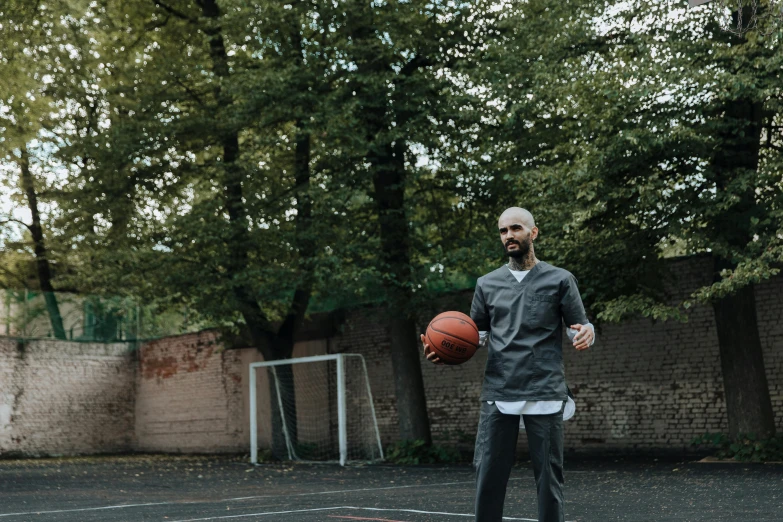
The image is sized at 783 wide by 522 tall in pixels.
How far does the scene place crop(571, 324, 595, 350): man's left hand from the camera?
16.7 feet

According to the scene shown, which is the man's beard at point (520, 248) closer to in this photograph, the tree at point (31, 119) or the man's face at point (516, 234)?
the man's face at point (516, 234)

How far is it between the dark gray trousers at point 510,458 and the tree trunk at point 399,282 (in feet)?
37.3

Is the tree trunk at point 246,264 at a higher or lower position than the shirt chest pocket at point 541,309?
higher

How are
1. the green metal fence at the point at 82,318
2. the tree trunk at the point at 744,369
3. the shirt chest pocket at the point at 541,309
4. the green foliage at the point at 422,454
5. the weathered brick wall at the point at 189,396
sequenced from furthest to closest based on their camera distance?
the green metal fence at the point at 82,318, the weathered brick wall at the point at 189,396, the green foliage at the point at 422,454, the tree trunk at the point at 744,369, the shirt chest pocket at the point at 541,309

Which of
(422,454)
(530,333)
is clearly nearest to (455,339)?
(530,333)

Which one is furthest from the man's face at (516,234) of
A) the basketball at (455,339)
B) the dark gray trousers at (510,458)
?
the dark gray trousers at (510,458)

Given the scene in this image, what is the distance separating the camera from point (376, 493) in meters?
11.7

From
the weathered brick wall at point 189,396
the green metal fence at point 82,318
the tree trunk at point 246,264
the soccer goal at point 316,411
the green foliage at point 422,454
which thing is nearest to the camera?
the green foliage at point 422,454

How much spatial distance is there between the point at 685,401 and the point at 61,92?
47.3 ft

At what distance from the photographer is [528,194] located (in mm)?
14547

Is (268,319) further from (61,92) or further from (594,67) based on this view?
(594,67)

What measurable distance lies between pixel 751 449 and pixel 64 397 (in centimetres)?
1810

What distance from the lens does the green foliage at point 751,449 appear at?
1383 centimetres

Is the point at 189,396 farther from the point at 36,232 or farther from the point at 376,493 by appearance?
the point at 376,493
